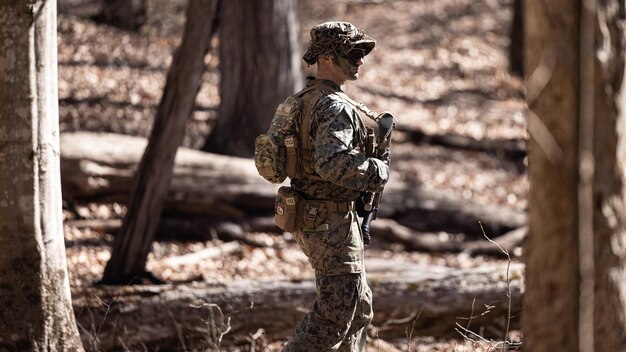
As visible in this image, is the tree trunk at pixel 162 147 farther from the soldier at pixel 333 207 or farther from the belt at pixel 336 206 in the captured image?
the belt at pixel 336 206

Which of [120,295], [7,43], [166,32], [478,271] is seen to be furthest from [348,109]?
[166,32]

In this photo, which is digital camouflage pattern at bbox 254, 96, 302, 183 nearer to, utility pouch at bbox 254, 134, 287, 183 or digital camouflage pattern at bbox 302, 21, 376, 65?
utility pouch at bbox 254, 134, 287, 183

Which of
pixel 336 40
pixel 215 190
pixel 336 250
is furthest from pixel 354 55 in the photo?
pixel 215 190

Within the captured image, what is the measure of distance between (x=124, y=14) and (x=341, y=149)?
14819 mm

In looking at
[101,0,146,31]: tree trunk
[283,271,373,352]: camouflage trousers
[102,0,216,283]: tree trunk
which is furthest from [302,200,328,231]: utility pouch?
[101,0,146,31]: tree trunk

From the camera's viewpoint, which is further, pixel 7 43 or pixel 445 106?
pixel 445 106

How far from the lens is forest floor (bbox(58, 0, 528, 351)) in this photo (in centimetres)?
999

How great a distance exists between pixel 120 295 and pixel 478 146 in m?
9.17

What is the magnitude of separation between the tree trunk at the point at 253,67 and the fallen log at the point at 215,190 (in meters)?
1.06

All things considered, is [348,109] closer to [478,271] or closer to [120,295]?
[120,295]

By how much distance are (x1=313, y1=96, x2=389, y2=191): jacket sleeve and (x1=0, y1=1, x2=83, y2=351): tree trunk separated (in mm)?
1533

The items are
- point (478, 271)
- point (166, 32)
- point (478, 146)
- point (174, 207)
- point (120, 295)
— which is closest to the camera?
point (120, 295)

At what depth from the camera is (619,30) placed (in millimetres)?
3354

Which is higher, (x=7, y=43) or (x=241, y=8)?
(x=241, y=8)
